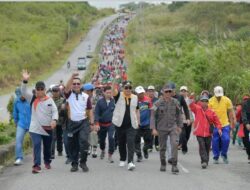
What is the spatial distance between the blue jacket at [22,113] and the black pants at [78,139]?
1433mm

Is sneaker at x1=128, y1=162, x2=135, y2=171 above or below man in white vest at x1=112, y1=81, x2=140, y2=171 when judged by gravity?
below

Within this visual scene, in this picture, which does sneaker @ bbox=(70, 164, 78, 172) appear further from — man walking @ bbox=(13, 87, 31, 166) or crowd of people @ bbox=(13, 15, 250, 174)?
man walking @ bbox=(13, 87, 31, 166)

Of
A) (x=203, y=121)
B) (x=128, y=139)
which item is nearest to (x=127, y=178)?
(x=128, y=139)

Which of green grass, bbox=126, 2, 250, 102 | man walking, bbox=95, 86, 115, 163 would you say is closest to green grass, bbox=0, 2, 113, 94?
green grass, bbox=126, 2, 250, 102

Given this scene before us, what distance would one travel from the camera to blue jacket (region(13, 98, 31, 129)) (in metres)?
14.0

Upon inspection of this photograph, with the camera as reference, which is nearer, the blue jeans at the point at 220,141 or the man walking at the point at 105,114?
the blue jeans at the point at 220,141

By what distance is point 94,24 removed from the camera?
149 meters

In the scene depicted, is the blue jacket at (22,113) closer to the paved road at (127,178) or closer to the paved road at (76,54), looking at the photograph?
the paved road at (127,178)

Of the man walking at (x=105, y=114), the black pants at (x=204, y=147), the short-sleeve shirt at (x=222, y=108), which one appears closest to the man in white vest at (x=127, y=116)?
→ the black pants at (x=204, y=147)

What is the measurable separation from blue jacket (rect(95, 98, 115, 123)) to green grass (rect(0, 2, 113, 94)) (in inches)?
1943

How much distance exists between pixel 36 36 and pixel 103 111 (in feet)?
306

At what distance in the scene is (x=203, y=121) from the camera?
47.1ft

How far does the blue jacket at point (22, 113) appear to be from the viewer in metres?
14.0

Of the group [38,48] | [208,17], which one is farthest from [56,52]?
[208,17]
